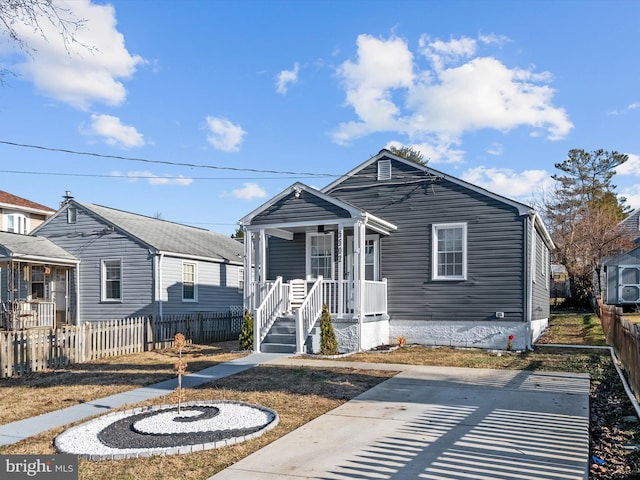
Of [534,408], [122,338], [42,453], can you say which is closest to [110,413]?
[42,453]

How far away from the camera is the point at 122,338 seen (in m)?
14.2

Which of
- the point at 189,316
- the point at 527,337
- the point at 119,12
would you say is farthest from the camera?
the point at 189,316

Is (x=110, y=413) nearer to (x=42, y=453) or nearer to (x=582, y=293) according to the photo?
(x=42, y=453)

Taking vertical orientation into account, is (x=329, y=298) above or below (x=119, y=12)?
below

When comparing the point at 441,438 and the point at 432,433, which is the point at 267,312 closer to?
the point at 432,433

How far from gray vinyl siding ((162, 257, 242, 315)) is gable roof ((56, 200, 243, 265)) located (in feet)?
1.31

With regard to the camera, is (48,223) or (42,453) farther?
(48,223)

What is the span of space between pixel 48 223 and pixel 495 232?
17.2 m

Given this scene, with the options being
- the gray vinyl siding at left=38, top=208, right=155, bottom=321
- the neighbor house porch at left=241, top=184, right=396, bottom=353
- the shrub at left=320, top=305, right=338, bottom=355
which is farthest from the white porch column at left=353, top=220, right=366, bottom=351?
the gray vinyl siding at left=38, top=208, right=155, bottom=321

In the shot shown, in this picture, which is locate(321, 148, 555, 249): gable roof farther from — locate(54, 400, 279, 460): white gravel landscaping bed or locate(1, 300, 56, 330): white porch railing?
locate(1, 300, 56, 330): white porch railing

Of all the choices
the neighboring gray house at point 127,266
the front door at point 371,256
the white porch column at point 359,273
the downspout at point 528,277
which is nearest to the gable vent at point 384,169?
the front door at point 371,256

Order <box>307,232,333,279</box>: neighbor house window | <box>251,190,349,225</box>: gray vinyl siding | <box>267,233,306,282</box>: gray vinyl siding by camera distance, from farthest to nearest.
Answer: <box>267,233,306,282</box>: gray vinyl siding
<box>307,232,333,279</box>: neighbor house window
<box>251,190,349,225</box>: gray vinyl siding

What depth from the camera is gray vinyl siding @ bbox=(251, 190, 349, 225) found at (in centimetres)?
1434

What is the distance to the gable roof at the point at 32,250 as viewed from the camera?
61.3 ft
